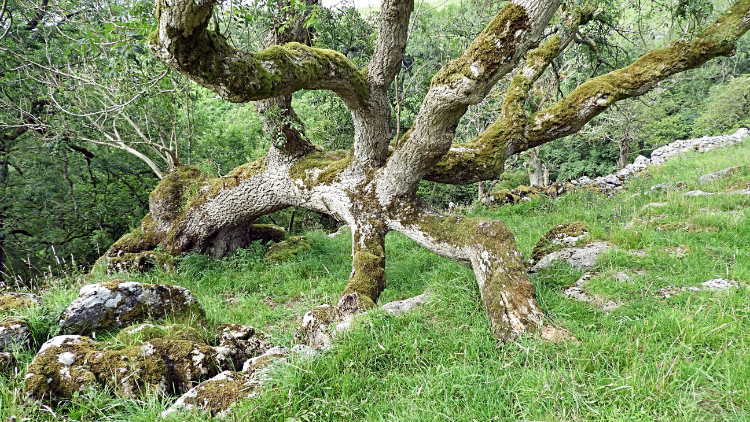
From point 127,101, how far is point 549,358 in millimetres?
6792

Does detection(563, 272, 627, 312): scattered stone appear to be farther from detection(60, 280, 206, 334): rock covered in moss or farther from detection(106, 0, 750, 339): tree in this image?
detection(60, 280, 206, 334): rock covered in moss

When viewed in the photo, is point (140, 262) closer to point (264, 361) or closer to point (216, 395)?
point (264, 361)

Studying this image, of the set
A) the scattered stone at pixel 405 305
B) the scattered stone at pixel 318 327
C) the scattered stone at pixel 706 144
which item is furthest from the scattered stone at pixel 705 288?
the scattered stone at pixel 706 144

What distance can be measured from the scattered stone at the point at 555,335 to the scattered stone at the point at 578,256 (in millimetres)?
1526

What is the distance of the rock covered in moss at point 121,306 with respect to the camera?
135 inches

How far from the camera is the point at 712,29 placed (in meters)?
4.66

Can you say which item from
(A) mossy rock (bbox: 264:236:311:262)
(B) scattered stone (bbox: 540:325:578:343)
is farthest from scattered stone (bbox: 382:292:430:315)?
(A) mossy rock (bbox: 264:236:311:262)

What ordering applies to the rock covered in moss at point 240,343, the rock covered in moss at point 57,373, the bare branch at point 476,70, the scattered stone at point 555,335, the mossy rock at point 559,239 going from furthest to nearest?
the mossy rock at point 559,239 < the rock covered in moss at point 240,343 < the bare branch at point 476,70 < the scattered stone at point 555,335 < the rock covered in moss at point 57,373

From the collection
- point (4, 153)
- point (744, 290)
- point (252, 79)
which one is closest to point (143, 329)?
point (252, 79)

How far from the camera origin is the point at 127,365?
2.77 meters

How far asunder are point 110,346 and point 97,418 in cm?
75

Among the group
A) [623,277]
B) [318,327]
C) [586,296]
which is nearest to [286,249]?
[318,327]

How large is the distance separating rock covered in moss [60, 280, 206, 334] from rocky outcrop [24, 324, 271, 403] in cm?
44

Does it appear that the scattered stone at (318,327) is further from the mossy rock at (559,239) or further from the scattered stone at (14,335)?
the mossy rock at (559,239)
